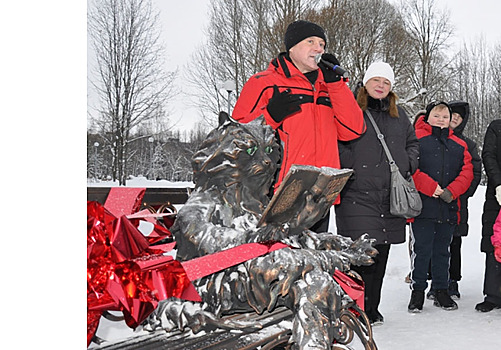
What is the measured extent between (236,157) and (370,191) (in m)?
2.33

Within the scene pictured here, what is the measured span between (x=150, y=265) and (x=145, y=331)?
0.38 m

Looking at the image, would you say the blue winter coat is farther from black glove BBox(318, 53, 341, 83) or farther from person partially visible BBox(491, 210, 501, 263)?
black glove BBox(318, 53, 341, 83)

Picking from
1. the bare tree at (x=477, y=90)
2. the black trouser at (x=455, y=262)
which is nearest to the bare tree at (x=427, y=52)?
the bare tree at (x=477, y=90)

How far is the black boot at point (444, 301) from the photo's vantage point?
13.4 feet

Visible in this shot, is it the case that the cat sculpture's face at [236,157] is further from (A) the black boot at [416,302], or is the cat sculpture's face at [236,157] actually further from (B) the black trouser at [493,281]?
(B) the black trouser at [493,281]

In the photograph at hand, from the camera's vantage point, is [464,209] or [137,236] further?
[464,209]

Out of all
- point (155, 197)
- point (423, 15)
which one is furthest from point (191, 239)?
point (423, 15)

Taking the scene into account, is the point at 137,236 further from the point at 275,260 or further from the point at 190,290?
the point at 275,260

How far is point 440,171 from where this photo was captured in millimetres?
4164

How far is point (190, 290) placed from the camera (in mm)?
1000

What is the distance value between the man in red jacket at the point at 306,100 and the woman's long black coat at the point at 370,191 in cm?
95

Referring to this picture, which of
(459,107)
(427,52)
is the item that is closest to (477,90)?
(427,52)

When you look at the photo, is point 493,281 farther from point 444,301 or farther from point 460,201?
point 460,201

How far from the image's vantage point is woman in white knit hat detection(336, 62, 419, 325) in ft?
11.3
